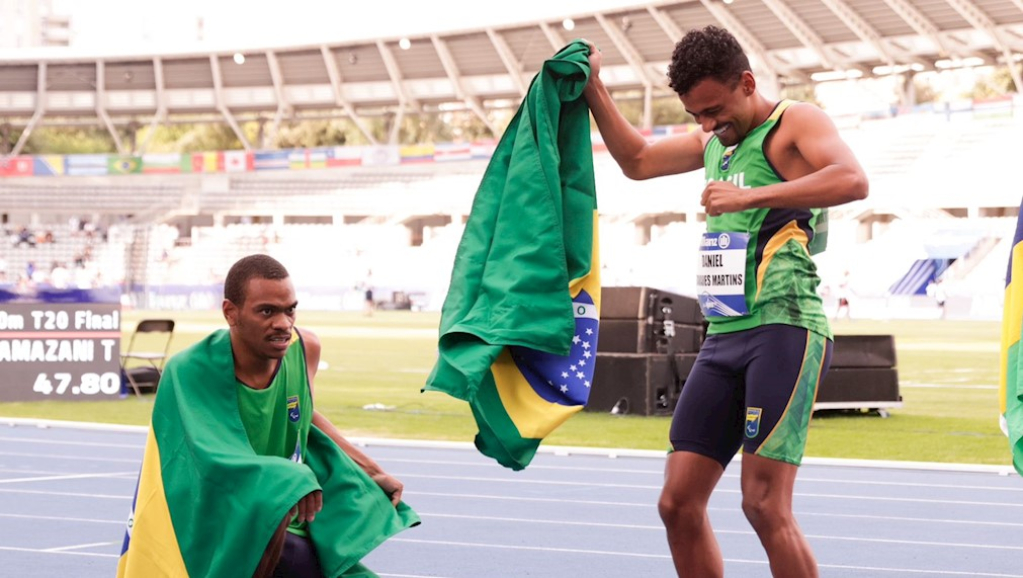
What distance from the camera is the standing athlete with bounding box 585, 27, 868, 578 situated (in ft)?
13.5

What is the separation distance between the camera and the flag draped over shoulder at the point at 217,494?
3781mm

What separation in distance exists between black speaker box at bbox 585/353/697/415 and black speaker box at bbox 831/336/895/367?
1.28 meters

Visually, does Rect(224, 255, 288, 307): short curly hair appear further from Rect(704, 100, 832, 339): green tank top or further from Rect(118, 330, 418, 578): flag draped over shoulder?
Rect(704, 100, 832, 339): green tank top

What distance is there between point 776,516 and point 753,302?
23.5 inches

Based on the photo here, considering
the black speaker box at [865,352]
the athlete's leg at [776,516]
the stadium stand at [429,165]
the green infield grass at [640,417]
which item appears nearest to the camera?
the athlete's leg at [776,516]

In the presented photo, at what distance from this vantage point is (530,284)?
167 inches

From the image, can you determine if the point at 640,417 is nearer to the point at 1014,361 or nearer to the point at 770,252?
the point at 770,252

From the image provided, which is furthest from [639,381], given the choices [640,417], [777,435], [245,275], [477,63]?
[477,63]

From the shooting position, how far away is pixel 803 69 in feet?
169

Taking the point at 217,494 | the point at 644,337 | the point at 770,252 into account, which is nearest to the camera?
Result: the point at 217,494

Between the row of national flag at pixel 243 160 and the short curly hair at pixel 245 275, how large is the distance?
51.5m

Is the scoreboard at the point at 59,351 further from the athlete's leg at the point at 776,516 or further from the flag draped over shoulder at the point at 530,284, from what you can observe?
the athlete's leg at the point at 776,516

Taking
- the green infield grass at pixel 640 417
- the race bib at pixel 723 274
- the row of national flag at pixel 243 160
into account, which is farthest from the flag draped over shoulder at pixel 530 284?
the row of national flag at pixel 243 160

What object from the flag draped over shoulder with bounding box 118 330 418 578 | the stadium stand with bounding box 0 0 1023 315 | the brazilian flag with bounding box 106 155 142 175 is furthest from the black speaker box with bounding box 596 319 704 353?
the brazilian flag with bounding box 106 155 142 175
